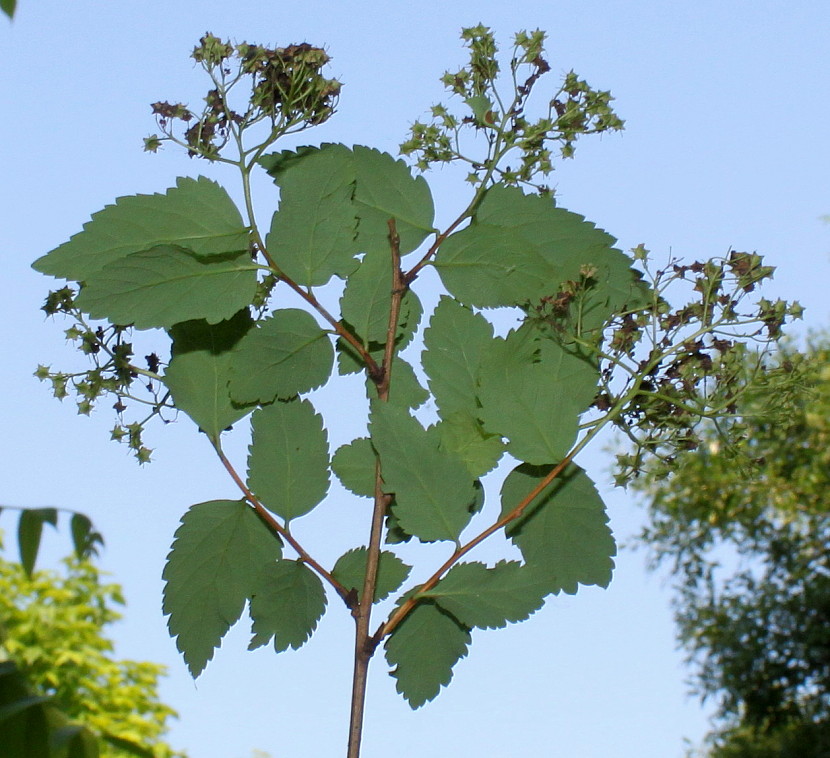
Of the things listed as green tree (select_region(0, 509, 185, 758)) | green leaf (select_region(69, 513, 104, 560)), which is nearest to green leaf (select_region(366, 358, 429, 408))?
green leaf (select_region(69, 513, 104, 560))

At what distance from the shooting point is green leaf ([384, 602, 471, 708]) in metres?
0.94

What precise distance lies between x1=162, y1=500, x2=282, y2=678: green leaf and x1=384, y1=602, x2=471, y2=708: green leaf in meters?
0.16

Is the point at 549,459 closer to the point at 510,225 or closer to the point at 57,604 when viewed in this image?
the point at 510,225

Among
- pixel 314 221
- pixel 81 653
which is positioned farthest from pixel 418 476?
pixel 81 653

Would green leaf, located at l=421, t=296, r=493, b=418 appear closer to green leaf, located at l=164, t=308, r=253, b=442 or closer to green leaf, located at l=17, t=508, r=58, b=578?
green leaf, located at l=164, t=308, r=253, b=442

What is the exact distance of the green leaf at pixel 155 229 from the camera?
0.95 meters

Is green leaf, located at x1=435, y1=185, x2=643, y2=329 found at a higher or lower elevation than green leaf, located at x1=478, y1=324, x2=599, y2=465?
higher

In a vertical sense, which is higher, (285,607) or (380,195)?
(380,195)

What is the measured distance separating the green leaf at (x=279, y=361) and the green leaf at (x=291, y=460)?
0.07ft

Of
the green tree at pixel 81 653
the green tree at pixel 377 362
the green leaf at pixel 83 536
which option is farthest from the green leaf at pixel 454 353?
the green tree at pixel 81 653

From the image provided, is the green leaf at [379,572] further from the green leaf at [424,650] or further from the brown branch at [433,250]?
the brown branch at [433,250]

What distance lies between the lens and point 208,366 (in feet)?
3.27

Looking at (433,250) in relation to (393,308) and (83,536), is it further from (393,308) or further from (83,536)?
(83,536)

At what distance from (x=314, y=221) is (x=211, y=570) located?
37 cm
